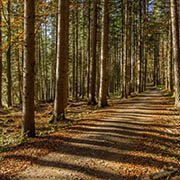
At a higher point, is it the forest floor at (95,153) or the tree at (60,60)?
the tree at (60,60)

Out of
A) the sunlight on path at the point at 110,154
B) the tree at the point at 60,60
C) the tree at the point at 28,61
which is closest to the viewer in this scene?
the sunlight on path at the point at 110,154

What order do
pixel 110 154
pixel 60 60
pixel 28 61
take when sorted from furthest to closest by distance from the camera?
pixel 60 60 < pixel 28 61 < pixel 110 154

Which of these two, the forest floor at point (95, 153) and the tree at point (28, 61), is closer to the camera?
the forest floor at point (95, 153)

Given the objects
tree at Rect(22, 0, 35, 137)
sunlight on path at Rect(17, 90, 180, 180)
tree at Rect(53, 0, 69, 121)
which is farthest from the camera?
tree at Rect(53, 0, 69, 121)

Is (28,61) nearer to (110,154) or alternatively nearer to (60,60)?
(60,60)

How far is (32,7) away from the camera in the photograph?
596 centimetres

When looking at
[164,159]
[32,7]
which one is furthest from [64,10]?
[164,159]

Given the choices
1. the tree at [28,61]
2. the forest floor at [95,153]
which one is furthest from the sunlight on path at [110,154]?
the tree at [28,61]

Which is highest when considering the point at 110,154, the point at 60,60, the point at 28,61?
the point at 60,60

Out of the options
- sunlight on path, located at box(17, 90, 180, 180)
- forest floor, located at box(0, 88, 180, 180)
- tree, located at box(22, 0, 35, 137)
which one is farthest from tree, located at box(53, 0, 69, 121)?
tree, located at box(22, 0, 35, 137)

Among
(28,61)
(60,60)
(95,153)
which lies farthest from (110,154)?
(60,60)

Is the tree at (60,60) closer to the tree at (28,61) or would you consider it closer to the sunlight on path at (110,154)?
the sunlight on path at (110,154)

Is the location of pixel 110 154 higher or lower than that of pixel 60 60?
lower

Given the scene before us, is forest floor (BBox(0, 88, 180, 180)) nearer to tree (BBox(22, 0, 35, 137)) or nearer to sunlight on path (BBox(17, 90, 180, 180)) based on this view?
sunlight on path (BBox(17, 90, 180, 180))
